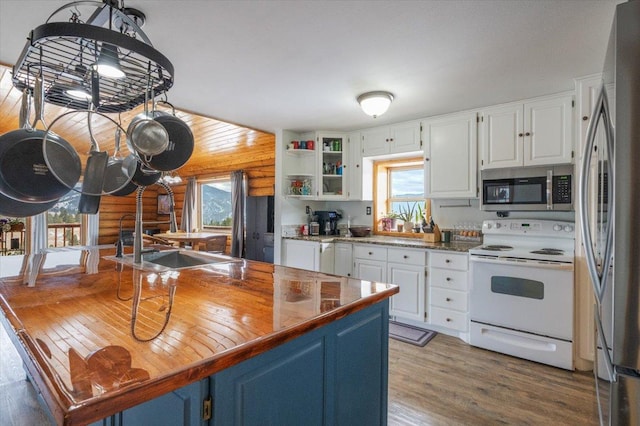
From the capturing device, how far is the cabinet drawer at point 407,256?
3.19 metres

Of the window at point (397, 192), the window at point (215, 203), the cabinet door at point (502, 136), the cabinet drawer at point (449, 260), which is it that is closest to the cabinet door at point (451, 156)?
the cabinet door at point (502, 136)

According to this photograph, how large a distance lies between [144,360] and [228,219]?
6565mm

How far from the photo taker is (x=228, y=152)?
18.9 ft

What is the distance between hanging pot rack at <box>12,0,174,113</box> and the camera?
2.89 ft

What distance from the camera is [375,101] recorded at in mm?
2744

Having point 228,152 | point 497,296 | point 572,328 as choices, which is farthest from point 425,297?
point 228,152

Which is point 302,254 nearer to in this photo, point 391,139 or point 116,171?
point 391,139

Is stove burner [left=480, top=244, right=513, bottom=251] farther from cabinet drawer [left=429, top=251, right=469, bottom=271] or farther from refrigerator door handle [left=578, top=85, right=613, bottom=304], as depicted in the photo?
refrigerator door handle [left=578, top=85, right=613, bottom=304]

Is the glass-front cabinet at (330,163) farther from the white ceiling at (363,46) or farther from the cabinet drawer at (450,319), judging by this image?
the cabinet drawer at (450,319)

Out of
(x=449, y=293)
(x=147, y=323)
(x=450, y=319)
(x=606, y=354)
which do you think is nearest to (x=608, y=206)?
(x=606, y=354)

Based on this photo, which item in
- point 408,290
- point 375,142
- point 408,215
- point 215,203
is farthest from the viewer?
point 215,203

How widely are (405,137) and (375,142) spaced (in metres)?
0.38

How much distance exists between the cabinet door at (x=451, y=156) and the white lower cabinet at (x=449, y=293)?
69 cm

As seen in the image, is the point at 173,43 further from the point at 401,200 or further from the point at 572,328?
the point at 572,328
